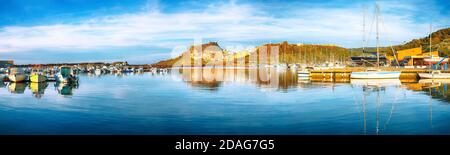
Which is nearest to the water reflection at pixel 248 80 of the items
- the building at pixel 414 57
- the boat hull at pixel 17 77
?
the boat hull at pixel 17 77

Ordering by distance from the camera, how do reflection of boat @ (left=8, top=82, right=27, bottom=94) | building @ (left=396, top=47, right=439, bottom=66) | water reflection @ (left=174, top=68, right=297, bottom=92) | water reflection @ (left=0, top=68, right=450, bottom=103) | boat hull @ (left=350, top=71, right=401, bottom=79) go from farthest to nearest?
building @ (left=396, top=47, right=439, bottom=66), boat hull @ (left=350, top=71, right=401, bottom=79), water reflection @ (left=174, top=68, right=297, bottom=92), reflection of boat @ (left=8, top=82, right=27, bottom=94), water reflection @ (left=0, top=68, right=450, bottom=103)

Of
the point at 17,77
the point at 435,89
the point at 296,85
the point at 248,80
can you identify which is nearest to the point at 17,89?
the point at 17,77

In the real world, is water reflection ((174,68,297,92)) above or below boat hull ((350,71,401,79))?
below

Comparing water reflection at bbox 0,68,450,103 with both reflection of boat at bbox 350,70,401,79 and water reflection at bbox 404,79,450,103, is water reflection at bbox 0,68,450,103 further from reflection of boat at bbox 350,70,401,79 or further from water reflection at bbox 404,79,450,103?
reflection of boat at bbox 350,70,401,79

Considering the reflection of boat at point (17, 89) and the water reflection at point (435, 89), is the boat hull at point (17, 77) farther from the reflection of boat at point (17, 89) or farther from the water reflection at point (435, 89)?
the water reflection at point (435, 89)

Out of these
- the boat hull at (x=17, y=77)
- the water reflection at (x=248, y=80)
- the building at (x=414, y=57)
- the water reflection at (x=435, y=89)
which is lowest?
the water reflection at (x=435, y=89)

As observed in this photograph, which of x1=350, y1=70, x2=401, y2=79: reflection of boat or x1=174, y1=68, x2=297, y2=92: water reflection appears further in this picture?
x1=350, y1=70, x2=401, y2=79: reflection of boat

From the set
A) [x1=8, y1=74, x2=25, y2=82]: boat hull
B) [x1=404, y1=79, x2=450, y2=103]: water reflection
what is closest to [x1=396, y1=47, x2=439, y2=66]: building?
[x1=404, y1=79, x2=450, y2=103]: water reflection

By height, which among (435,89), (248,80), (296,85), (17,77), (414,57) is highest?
(414,57)

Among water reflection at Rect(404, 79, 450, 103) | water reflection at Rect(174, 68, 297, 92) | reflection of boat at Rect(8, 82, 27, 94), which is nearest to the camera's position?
water reflection at Rect(404, 79, 450, 103)

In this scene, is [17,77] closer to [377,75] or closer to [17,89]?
[17,89]
